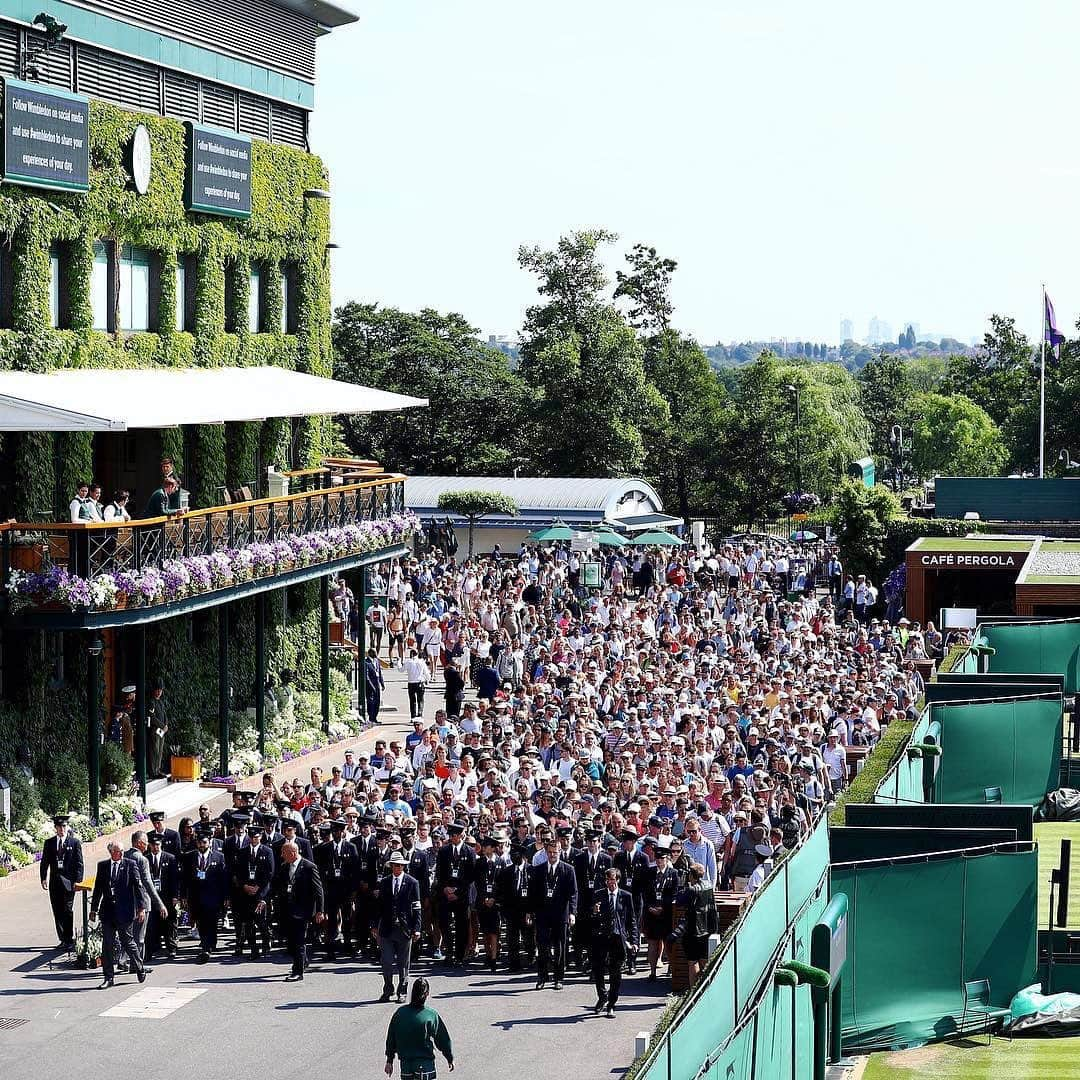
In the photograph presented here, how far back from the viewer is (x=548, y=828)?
18.1m

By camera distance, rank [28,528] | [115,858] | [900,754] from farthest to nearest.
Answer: [28,528] < [900,754] < [115,858]

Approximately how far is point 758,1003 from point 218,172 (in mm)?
21819

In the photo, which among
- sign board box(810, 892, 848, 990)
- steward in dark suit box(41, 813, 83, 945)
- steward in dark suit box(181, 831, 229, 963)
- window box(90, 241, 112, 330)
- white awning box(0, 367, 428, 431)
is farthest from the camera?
window box(90, 241, 112, 330)

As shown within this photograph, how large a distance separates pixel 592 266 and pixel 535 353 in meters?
4.80

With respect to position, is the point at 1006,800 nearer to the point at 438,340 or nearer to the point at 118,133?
the point at 118,133

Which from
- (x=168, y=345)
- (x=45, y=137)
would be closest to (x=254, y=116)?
(x=168, y=345)

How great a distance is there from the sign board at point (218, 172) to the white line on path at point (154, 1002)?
50.6 feet

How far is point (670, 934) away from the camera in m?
17.7

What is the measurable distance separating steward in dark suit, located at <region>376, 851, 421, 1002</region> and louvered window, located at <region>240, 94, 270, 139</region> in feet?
58.2

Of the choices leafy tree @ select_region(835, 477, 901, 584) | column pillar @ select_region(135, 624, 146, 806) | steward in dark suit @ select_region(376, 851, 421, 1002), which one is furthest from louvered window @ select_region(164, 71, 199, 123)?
leafy tree @ select_region(835, 477, 901, 584)

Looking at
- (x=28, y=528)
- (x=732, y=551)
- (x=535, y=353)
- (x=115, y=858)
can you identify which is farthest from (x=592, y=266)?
(x=115, y=858)

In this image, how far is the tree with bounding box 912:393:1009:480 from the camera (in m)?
101

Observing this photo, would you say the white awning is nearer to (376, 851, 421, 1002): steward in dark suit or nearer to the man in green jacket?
(376, 851, 421, 1002): steward in dark suit

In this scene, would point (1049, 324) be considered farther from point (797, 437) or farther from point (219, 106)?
point (219, 106)
